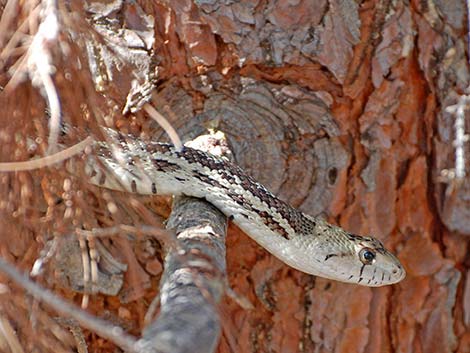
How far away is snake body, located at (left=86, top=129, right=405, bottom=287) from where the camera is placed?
7.61ft

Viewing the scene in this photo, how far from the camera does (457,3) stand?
9.17ft

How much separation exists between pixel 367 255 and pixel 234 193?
1.86 feet

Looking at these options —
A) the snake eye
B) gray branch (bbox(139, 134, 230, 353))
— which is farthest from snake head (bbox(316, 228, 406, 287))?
gray branch (bbox(139, 134, 230, 353))

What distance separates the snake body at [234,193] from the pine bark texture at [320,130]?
0.12 m

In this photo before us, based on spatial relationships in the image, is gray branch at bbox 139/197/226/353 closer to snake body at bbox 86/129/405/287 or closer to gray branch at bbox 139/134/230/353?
gray branch at bbox 139/134/230/353

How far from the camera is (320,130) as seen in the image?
2646mm

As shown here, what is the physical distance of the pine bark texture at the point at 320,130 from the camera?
101 inches

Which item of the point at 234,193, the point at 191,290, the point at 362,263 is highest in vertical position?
the point at 191,290

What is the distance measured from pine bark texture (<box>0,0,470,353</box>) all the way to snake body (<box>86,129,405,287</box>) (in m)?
0.12

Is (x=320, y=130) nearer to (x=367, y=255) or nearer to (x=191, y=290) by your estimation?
(x=367, y=255)

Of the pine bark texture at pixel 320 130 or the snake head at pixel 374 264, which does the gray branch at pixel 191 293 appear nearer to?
the pine bark texture at pixel 320 130

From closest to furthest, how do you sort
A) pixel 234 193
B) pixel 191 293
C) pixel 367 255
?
pixel 191 293 → pixel 234 193 → pixel 367 255

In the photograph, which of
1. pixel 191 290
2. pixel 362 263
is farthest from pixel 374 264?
pixel 191 290

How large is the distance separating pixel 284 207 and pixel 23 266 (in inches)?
36.5
